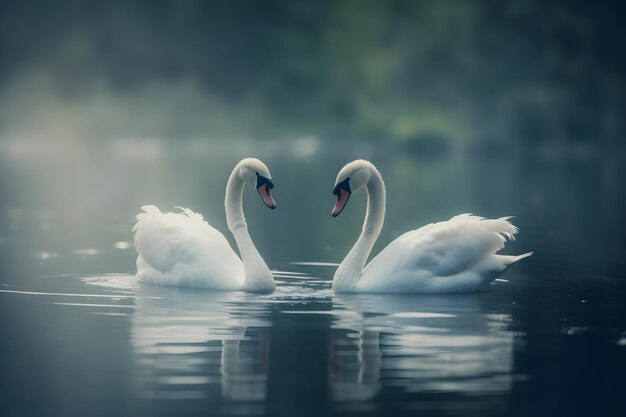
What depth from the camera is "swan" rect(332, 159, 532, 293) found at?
1230 cm

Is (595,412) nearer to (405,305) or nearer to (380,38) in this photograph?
(405,305)

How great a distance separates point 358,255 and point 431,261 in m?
0.67

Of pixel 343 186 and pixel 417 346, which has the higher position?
pixel 343 186

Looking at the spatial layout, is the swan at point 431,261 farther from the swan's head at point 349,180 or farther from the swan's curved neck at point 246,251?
the swan's curved neck at point 246,251

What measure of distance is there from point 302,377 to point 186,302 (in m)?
3.19

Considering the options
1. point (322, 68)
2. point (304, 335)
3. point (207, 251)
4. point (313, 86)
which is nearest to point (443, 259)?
point (207, 251)

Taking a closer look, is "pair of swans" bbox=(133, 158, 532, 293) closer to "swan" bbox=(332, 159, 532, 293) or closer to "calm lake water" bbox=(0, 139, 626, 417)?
"swan" bbox=(332, 159, 532, 293)

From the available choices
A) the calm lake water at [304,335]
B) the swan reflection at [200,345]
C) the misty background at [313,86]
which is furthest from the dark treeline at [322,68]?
the swan reflection at [200,345]

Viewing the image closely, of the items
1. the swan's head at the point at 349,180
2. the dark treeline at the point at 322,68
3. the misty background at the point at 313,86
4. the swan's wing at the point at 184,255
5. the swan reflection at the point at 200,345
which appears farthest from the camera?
the dark treeline at the point at 322,68

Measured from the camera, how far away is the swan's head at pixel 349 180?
41.7ft

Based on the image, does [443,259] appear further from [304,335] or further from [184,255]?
[304,335]

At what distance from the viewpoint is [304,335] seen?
10.2m

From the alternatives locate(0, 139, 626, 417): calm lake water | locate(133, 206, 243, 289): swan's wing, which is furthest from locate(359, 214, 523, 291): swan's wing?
locate(133, 206, 243, 289): swan's wing

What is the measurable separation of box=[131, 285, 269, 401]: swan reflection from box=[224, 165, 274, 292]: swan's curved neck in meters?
0.17
